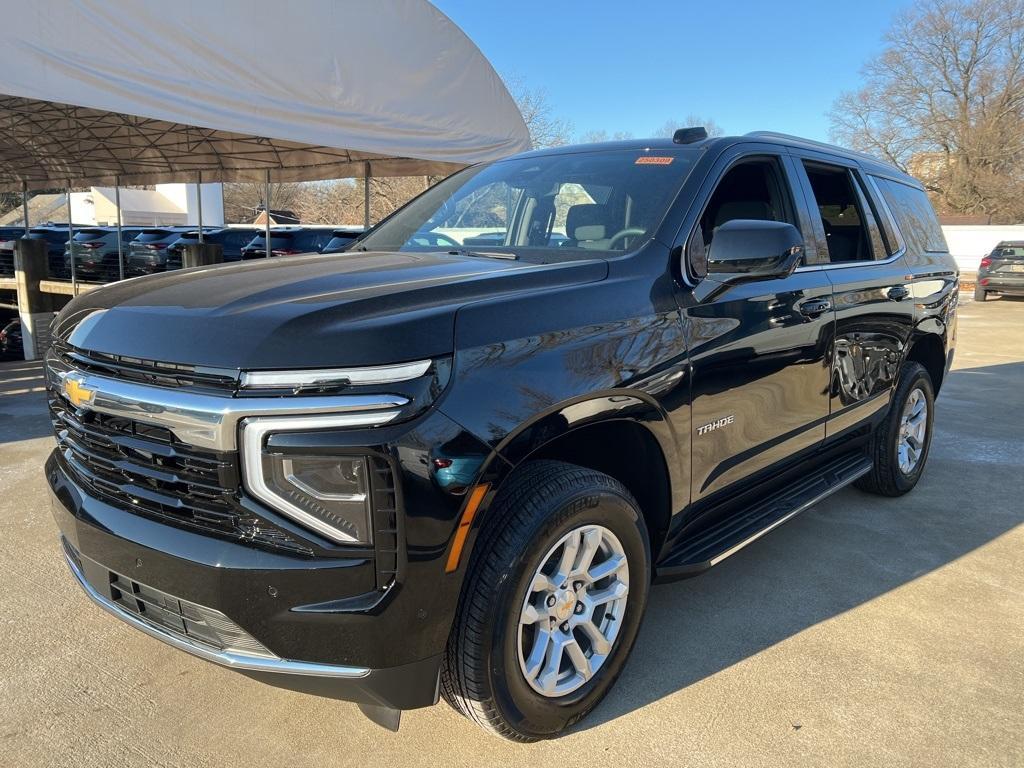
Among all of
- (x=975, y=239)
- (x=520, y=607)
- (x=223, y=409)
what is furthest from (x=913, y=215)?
(x=975, y=239)

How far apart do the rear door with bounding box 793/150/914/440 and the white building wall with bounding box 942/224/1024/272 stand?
35.0 metres

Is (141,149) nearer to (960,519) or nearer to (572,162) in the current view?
(572,162)

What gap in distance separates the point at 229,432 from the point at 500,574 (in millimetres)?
816

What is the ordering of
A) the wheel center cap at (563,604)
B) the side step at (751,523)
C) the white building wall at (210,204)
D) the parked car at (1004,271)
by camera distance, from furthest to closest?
the white building wall at (210,204) → the parked car at (1004,271) → the side step at (751,523) → the wheel center cap at (563,604)

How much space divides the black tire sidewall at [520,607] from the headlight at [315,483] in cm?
49

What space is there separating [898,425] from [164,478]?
409 cm

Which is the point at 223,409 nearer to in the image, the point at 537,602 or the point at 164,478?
the point at 164,478

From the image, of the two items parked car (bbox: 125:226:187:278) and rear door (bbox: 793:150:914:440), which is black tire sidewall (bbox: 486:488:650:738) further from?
parked car (bbox: 125:226:187:278)

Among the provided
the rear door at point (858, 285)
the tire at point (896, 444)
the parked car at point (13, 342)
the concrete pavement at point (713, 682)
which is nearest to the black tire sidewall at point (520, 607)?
the concrete pavement at point (713, 682)

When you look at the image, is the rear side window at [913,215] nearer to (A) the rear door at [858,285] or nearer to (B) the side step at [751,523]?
(A) the rear door at [858,285]

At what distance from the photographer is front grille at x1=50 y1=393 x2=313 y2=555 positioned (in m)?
1.90

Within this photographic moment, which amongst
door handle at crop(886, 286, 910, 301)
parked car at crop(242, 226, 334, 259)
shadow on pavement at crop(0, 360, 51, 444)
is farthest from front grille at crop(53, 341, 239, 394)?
parked car at crop(242, 226, 334, 259)

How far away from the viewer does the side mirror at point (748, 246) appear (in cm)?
271

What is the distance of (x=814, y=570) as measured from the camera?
3.76m
